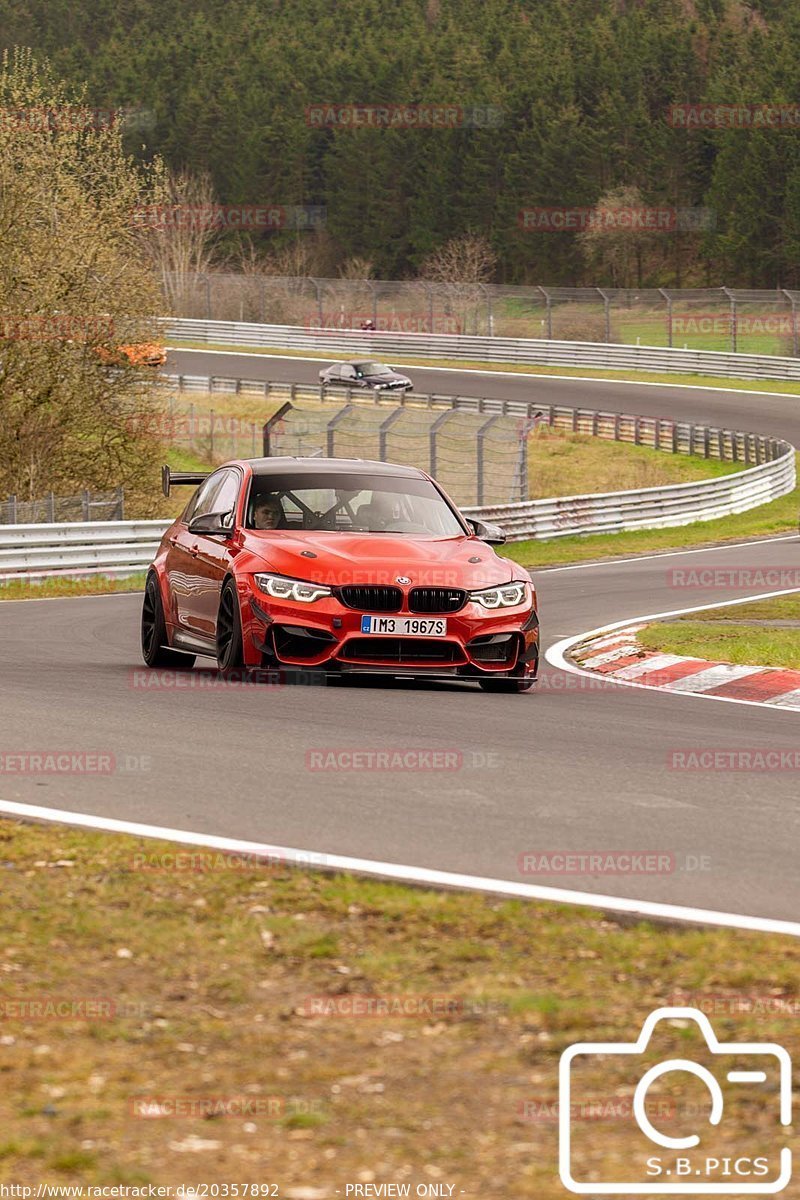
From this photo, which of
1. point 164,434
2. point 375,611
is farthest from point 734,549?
point 375,611

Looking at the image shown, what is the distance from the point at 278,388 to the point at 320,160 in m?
65.6

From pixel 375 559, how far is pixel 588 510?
23843 millimetres

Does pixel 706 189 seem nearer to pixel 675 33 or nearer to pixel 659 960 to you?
pixel 675 33

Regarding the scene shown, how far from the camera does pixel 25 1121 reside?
405cm

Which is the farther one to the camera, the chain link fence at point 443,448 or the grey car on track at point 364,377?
the grey car on track at point 364,377

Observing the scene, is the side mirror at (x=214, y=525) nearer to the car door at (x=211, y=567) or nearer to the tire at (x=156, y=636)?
the car door at (x=211, y=567)

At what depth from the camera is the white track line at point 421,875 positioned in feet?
19.3

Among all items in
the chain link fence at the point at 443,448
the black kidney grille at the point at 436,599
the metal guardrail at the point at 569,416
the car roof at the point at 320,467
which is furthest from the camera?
the metal guardrail at the point at 569,416

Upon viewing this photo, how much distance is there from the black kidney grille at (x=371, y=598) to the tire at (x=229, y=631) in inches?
29.8

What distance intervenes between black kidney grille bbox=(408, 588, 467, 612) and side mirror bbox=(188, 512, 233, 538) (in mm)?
1624

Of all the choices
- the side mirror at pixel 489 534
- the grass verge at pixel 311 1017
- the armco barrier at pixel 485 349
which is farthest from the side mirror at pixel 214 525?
the armco barrier at pixel 485 349

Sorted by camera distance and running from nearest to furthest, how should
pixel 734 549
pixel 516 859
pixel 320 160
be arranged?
pixel 516 859, pixel 734 549, pixel 320 160

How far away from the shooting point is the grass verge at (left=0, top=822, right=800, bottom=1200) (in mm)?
3883

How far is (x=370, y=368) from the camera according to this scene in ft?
204
